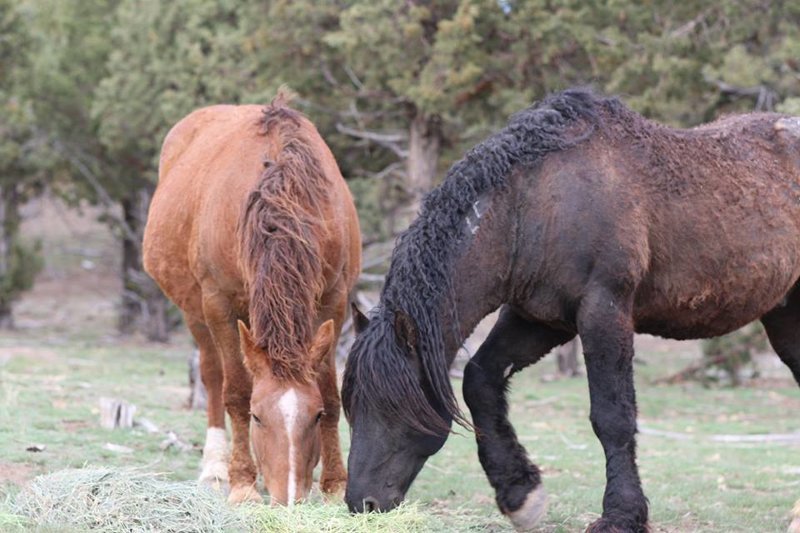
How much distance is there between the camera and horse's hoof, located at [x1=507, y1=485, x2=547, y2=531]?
527 centimetres

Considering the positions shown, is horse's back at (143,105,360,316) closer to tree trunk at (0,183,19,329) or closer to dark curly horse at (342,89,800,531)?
dark curly horse at (342,89,800,531)

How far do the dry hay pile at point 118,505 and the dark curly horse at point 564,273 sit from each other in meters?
0.67

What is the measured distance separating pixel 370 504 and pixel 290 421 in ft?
2.00

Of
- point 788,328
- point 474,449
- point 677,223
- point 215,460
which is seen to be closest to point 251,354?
point 215,460

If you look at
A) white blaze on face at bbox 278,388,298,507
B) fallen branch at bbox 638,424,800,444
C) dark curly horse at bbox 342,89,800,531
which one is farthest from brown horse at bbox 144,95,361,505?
fallen branch at bbox 638,424,800,444

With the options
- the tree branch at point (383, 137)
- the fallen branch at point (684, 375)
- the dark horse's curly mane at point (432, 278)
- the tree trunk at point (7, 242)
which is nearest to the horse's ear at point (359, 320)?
the dark horse's curly mane at point (432, 278)

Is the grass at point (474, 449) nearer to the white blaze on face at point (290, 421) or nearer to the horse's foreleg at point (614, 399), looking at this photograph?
the white blaze on face at point (290, 421)

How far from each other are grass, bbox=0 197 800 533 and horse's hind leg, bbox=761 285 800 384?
929mm

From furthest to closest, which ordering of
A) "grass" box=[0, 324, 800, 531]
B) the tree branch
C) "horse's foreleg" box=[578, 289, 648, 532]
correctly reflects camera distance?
1. the tree branch
2. "grass" box=[0, 324, 800, 531]
3. "horse's foreleg" box=[578, 289, 648, 532]

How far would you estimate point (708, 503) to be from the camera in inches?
264

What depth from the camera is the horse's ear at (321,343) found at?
Answer: 5.43m

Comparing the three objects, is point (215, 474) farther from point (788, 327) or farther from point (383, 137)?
point (383, 137)

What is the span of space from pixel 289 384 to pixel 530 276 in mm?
1289

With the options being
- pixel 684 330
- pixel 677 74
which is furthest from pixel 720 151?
pixel 677 74
